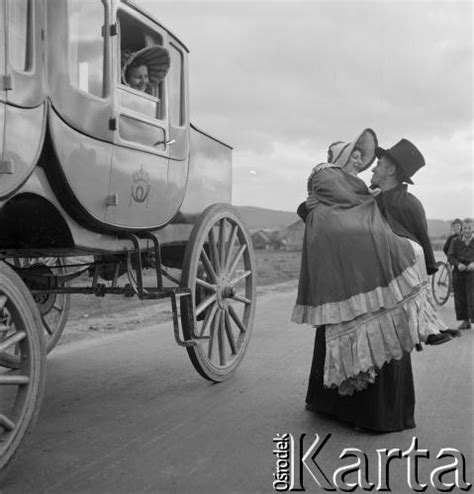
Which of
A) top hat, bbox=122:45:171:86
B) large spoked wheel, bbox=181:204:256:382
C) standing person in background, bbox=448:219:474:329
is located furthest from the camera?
standing person in background, bbox=448:219:474:329

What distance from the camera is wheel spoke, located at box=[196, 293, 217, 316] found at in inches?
196

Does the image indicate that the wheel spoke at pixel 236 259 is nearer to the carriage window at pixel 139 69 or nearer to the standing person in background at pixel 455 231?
the carriage window at pixel 139 69

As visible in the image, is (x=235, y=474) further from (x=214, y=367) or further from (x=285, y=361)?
(x=285, y=361)

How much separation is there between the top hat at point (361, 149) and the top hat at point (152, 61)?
4.26 feet

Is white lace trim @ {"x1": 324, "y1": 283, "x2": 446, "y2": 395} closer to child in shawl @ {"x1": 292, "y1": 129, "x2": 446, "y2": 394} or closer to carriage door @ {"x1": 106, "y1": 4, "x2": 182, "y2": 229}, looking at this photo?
child in shawl @ {"x1": 292, "y1": 129, "x2": 446, "y2": 394}

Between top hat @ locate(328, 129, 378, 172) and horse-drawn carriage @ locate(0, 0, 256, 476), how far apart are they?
46.1 inches

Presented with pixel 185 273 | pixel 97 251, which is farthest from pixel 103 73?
pixel 185 273

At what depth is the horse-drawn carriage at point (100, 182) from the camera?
3131 millimetres

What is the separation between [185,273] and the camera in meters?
4.85

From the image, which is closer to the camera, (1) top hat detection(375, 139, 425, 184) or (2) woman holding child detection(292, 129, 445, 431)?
(2) woman holding child detection(292, 129, 445, 431)

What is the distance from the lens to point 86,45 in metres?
3.79

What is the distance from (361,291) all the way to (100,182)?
1.68 meters

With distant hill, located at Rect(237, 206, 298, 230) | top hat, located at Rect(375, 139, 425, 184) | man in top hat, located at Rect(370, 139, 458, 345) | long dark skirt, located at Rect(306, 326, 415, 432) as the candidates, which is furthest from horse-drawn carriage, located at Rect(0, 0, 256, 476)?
distant hill, located at Rect(237, 206, 298, 230)

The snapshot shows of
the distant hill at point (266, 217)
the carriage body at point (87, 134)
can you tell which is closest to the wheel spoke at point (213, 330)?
the carriage body at point (87, 134)
